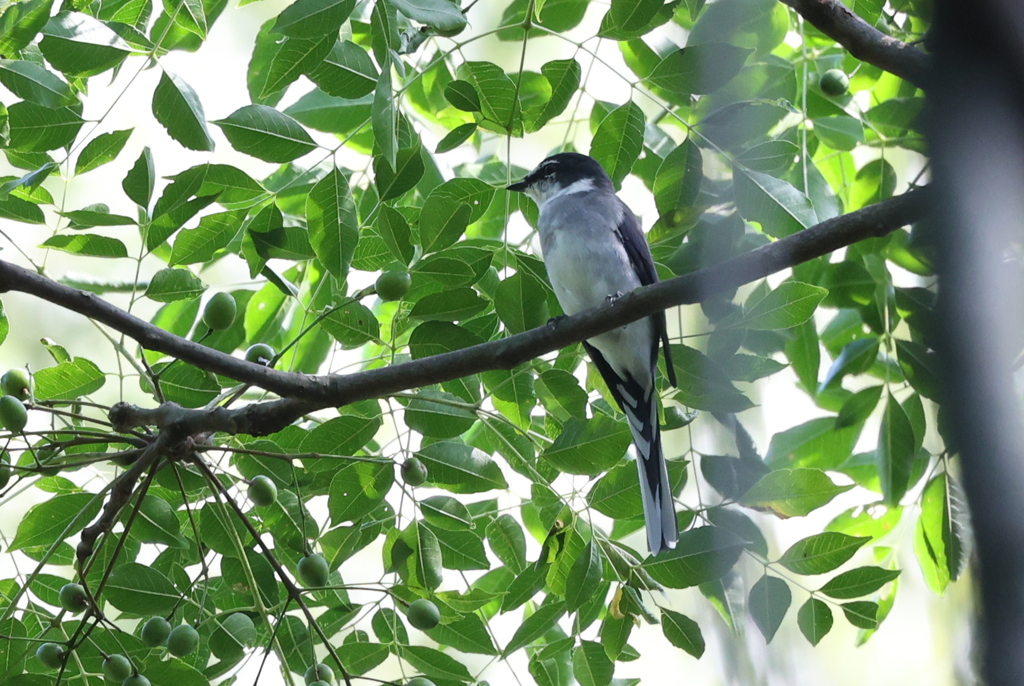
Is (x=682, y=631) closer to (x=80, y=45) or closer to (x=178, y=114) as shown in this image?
(x=178, y=114)

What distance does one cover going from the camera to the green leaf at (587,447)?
2.21 m

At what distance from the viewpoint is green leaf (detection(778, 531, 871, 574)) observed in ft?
6.90

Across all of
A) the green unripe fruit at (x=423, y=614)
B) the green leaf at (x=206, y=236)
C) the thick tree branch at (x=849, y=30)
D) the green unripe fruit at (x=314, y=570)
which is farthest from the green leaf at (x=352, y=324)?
the thick tree branch at (x=849, y=30)

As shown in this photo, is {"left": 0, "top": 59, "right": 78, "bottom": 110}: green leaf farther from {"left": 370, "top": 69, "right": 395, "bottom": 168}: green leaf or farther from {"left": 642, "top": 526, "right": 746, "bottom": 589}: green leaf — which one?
{"left": 642, "top": 526, "right": 746, "bottom": 589}: green leaf

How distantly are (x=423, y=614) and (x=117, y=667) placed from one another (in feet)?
2.33

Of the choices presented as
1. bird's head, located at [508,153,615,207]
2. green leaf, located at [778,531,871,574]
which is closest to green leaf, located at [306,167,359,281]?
green leaf, located at [778,531,871,574]

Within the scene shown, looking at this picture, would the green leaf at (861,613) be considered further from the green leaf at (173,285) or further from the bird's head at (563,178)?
the bird's head at (563,178)

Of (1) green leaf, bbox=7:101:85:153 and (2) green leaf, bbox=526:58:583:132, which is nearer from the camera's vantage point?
(1) green leaf, bbox=7:101:85:153

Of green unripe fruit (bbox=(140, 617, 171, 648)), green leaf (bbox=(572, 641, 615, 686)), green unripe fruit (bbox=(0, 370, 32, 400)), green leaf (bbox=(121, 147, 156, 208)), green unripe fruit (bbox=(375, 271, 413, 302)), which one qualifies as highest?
green leaf (bbox=(121, 147, 156, 208))

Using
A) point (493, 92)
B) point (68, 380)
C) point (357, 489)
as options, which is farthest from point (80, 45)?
point (357, 489)

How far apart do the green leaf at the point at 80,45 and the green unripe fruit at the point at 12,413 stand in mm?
769

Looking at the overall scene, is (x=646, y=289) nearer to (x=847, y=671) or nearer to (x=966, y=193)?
(x=847, y=671)

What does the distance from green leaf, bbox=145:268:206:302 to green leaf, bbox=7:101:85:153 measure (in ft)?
1.34

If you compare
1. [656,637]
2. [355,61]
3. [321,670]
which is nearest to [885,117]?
[355,61]
